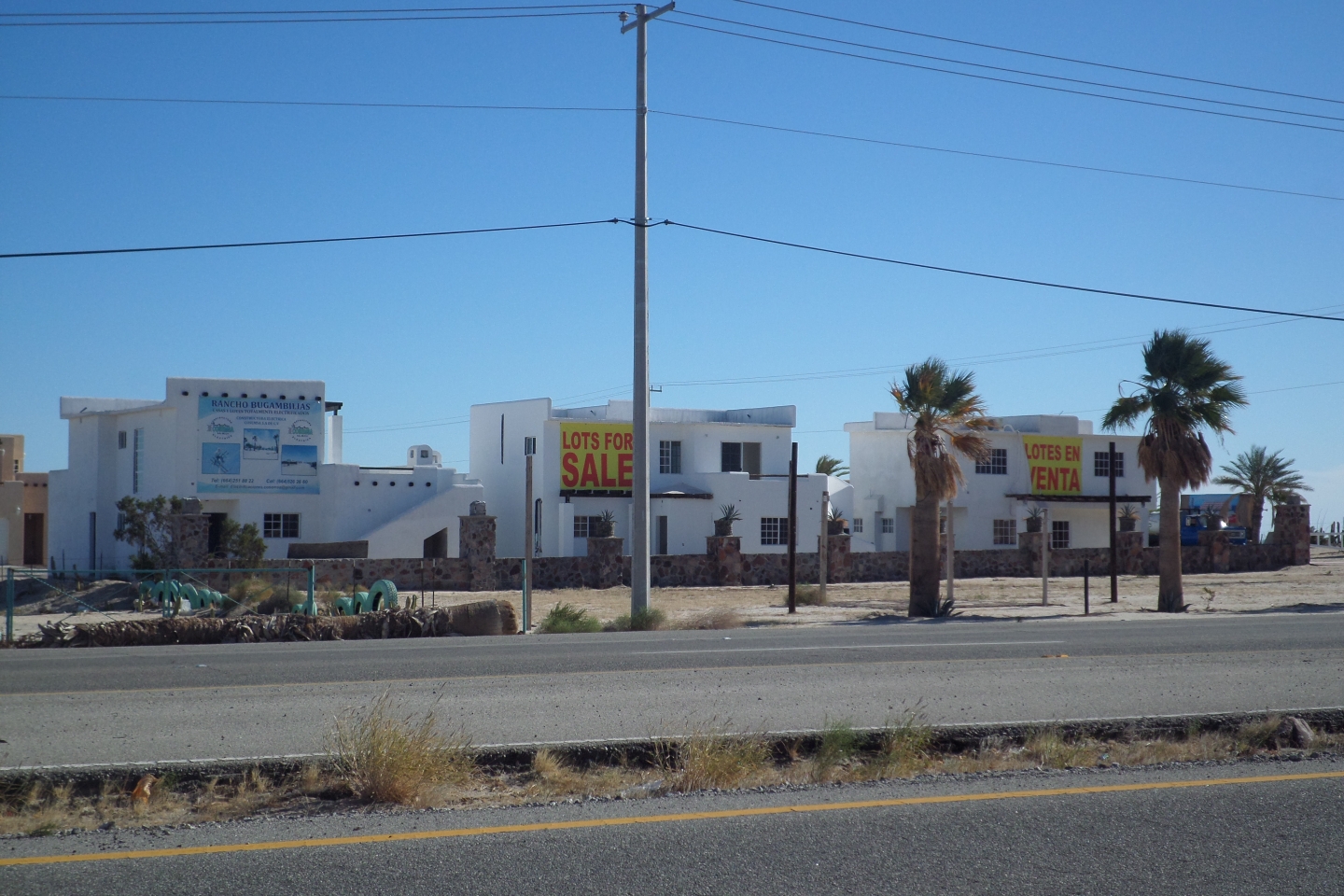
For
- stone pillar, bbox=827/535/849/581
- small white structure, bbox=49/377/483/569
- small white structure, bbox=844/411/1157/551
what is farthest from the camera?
small white structure, bbox=844/411/1157/551

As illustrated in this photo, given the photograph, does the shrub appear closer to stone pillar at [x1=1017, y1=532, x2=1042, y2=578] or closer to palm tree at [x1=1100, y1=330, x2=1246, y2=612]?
palm tree at [x1=1100, y1=330, x2=1246, y2=612]

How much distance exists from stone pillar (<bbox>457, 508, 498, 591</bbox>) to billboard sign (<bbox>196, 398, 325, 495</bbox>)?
7096 millimetres

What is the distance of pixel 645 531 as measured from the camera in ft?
72.9

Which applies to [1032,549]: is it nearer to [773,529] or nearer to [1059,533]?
[1059,533]

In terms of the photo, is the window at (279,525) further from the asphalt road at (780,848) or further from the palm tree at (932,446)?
the asphalt road at (780,848)

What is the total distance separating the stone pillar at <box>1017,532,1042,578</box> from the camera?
42.7m

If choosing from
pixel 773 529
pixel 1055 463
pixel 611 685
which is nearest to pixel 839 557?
pixel 773 529

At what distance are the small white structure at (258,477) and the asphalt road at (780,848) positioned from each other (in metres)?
32.2

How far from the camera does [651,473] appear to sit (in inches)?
1743

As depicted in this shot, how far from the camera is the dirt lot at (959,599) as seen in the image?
82.2 feet

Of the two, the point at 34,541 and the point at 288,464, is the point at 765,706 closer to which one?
the point at 288,464

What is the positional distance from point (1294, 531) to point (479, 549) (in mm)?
34307

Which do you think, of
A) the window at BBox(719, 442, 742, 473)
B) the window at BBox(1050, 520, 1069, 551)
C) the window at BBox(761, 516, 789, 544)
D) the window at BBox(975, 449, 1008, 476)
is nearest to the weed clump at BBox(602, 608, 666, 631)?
the window at BBox(761, 516, 789, 544)

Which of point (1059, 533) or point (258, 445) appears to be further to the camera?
point (1059, 533)
